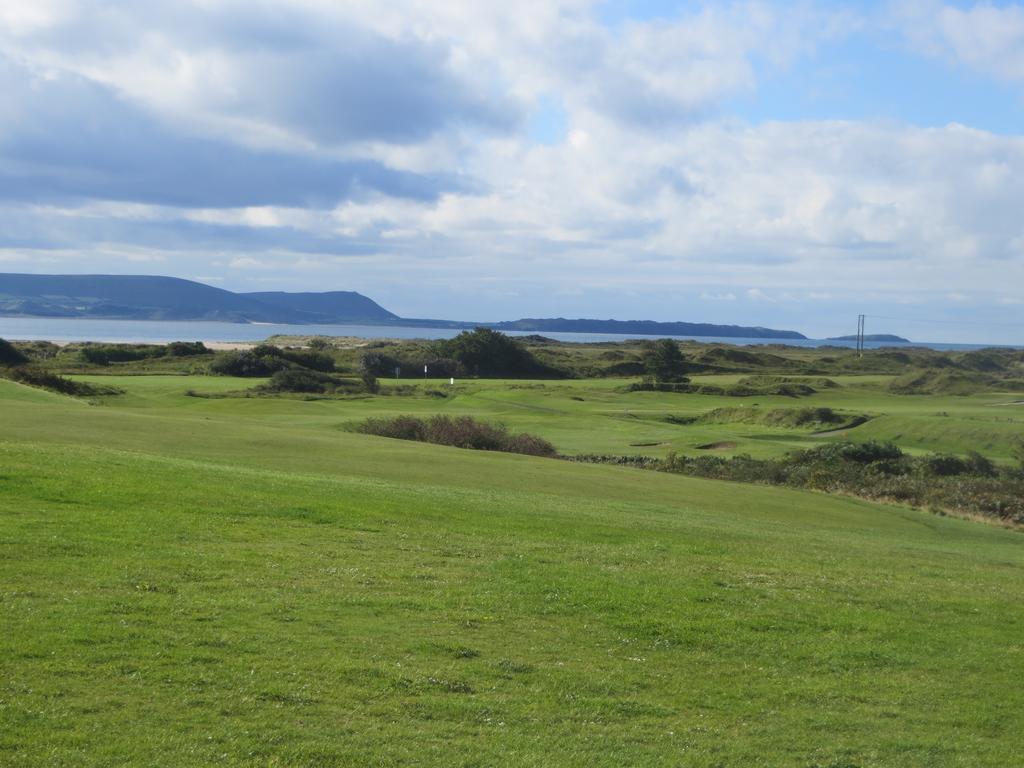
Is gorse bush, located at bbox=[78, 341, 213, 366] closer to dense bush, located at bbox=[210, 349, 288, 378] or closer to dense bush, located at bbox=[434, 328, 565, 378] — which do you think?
dense bush, located at bbox=[210, 349, 288, 378]

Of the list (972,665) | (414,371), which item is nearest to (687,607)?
(972,665)

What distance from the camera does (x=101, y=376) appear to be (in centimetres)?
7875

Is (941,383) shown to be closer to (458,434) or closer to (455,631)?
(458,434)

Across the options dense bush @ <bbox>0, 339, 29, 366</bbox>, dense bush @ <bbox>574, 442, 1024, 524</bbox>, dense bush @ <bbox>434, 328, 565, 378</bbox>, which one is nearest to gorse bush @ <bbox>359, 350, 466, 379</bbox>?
dense bush @ <bbox>434, 328, 565, 378</bbox>

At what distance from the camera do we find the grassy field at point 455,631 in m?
7.53

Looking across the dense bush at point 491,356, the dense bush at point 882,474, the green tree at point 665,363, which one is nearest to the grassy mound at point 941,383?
the green tree at point 665,363

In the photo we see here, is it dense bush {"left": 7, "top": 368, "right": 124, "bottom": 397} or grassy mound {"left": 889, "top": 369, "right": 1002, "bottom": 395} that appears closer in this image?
dense bush {"left": 7, "top": 368, "right": 124, "bottom": 397}

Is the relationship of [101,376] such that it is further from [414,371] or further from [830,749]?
[830,749]

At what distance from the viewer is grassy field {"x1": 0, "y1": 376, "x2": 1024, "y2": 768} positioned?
7.53 meters

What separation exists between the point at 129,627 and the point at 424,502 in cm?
1094

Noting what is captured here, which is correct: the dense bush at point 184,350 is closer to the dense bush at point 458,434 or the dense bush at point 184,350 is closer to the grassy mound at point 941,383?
the dense bush at point 458,434

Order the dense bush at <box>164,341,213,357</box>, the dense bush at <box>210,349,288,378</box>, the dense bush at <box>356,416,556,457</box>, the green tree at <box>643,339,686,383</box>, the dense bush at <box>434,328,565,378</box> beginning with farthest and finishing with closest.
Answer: the dense bush at <box>434,328,565,378</box>, the green tree at <box>643,339,686,383</box>, the dense bush at <box>164,341,213,357</box>, the dense bush at <box>210,349,288,378</box>, the dense bush at <box>356,416,556,457</box>

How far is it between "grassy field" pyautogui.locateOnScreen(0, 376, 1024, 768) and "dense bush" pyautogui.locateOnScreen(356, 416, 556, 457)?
21.0m

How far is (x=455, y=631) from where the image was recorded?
1041 cm
